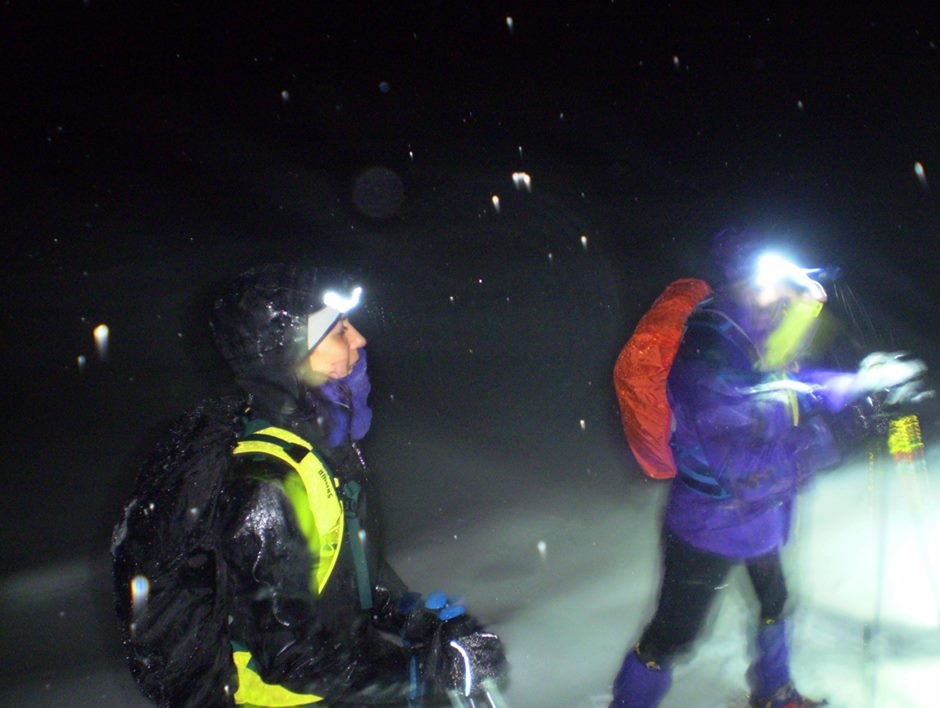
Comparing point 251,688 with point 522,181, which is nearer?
point 251,688

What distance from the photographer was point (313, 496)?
153cm

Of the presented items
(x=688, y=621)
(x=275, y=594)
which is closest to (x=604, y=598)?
(x=688, y=621)

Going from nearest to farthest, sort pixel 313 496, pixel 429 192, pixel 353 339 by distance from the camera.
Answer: pixel 313 496 < pixel 353 339 < pixel 429 192

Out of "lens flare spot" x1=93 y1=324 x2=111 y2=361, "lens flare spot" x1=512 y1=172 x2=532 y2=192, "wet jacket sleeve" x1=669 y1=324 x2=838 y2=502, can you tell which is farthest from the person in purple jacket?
"lens flare spot" x1=512 y1=172 x2=532 y2=192

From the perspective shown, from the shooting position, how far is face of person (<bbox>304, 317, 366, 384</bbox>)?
1857mm

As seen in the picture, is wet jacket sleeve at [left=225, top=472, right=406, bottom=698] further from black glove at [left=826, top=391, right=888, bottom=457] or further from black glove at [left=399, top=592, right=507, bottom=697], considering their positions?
black glove at [left=826, top=391, right=888, bottom=457]

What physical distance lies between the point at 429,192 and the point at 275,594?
1216 centimetres

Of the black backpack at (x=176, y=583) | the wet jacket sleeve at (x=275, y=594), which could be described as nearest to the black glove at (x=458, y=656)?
the wet jacket sleeve at (x=275, y=594)

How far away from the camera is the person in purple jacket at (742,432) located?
8.00ft

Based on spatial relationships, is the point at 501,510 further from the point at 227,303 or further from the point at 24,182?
the point at 24,182

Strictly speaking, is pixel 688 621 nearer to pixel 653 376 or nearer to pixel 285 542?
pixel 653 376

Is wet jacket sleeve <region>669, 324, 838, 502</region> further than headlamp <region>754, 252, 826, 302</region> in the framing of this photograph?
No

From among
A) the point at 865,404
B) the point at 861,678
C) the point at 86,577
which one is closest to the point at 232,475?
the point at 865,404

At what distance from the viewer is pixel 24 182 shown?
866 centimetres
